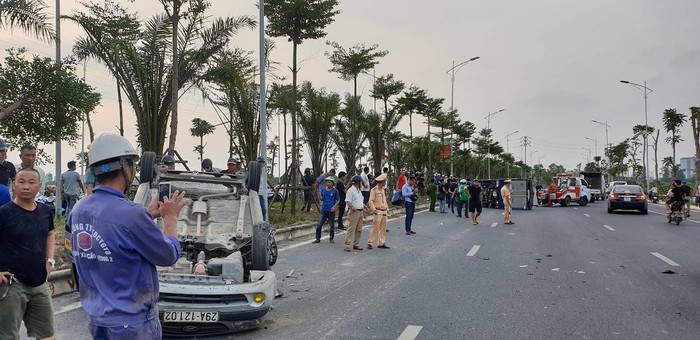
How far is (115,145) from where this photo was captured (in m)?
2.79

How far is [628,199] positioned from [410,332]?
25.3m

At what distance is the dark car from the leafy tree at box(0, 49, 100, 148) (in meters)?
24.6

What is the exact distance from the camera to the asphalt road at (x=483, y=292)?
6020 millimetres

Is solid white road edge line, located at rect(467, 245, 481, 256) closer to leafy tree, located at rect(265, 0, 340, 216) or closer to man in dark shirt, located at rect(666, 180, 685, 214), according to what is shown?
leafy tree, located at rect(265, 0, 340, 216)

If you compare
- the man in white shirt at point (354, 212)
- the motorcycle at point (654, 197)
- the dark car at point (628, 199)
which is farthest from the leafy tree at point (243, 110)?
the motorcycle at point (654, 197)

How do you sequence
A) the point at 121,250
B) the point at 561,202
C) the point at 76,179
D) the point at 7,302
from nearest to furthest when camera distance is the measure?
the point at 121,250 → the point at 7,302 → the point at 76,179 → the point at 561,202

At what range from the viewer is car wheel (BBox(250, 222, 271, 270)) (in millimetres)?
6457

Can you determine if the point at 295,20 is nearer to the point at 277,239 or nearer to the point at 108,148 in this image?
the point at 277,239

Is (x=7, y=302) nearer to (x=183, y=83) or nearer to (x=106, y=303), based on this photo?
(x=106, y=303)

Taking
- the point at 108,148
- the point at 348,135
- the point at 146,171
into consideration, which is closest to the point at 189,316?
the point at 146,171

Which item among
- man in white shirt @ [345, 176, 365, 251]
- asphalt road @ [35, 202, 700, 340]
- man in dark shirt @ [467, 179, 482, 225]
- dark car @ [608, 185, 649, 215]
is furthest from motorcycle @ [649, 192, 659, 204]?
man in white shirt @ [345, 176, 365, 251]

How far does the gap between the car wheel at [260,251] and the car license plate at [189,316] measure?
3.35 ft

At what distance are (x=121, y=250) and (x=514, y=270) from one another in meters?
8.48

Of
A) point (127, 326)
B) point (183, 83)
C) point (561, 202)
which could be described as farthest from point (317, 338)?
point (561, 202)
